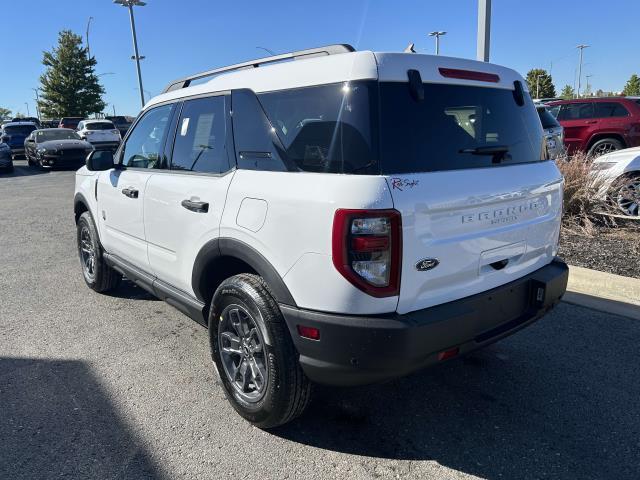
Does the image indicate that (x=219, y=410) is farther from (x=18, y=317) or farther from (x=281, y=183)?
(x=18, y=317)

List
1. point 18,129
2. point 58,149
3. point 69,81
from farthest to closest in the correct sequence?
point 69,81 < point 18,129 < point 58,149

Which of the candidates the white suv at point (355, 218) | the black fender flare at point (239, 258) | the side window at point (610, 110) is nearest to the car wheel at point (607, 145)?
the side window at point (610, 110)

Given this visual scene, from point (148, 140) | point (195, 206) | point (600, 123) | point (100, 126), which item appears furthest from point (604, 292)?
point (100, 126)

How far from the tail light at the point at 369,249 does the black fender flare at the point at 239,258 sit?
0.38 metres

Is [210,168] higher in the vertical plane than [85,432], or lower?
higher

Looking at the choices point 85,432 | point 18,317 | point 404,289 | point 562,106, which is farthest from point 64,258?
point 562,106

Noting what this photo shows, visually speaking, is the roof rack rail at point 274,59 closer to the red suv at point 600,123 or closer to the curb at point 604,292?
the curb at point 604,292

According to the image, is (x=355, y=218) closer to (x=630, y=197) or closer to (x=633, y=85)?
(x=630, y=197)

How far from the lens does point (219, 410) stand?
10.0 feet

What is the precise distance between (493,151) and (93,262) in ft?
13.4

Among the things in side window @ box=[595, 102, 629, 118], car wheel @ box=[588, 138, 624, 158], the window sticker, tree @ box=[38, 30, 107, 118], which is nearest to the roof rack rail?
the window sticker

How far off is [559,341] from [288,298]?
2.55 meters

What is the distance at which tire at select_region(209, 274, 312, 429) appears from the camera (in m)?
2.53

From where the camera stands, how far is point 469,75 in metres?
2.72
